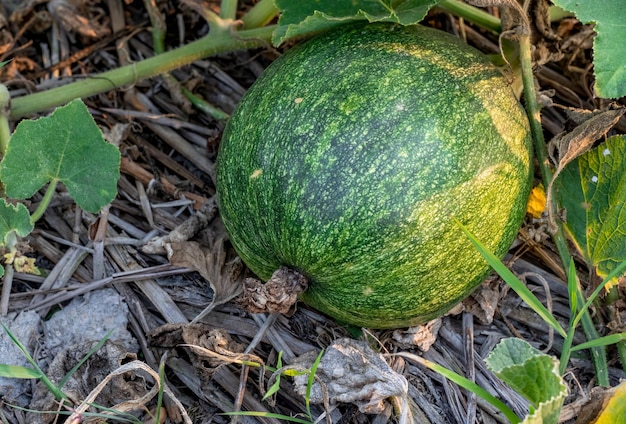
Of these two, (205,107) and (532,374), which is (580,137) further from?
(205,107)

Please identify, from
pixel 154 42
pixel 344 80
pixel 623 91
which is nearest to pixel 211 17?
pixel 154 42

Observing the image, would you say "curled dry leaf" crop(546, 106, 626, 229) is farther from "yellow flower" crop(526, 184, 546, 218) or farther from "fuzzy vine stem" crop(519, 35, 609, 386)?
"yellow flower" crop(526, 184, 546, 218)

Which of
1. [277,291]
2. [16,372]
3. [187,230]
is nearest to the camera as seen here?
[16,372]

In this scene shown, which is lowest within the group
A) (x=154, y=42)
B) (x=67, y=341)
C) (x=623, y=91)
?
(x=67, y=341)

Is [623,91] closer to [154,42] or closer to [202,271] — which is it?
[202,271]

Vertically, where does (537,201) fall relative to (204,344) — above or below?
above

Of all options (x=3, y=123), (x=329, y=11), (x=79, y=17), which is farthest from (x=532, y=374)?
(x=79, y=17)
